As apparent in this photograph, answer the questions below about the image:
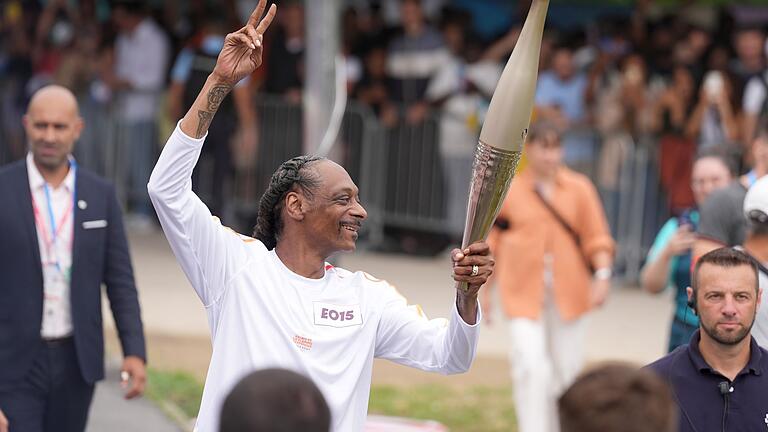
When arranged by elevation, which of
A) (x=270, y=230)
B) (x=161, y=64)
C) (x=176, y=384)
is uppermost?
(x=161, y=64)

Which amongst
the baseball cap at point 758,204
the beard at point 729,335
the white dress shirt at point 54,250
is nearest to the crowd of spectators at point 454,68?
the baseball cap at point 758,204

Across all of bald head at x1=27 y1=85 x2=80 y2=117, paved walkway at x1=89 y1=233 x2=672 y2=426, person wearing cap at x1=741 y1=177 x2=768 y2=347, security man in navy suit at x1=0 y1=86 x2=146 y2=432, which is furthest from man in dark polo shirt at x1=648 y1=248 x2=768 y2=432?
paved walkway at x1=89 y1=233 x2=672 y2=426

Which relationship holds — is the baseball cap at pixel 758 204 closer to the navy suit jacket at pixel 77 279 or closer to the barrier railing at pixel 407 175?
the navy suit jacket at pixel 77 279

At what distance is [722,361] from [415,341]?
110cm

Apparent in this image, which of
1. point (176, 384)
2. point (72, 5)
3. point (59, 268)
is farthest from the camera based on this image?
point (72, 5)

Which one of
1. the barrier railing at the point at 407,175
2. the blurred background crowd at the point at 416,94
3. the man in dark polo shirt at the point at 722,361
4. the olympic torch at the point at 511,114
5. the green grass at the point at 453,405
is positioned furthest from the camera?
the barrier railing at the point at 407,175

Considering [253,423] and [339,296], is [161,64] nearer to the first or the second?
[339,296]

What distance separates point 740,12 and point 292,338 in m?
12.8

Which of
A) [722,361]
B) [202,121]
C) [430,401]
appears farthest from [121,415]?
[722,361]

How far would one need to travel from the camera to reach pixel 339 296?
493 centimetres

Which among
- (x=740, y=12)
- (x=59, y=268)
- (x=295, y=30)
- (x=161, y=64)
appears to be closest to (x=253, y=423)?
(x=59, y=268)

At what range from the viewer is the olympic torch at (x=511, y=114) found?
451 centimetres

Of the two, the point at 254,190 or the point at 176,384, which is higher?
the point at 254,190

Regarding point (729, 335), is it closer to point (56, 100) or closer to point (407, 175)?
point (56, 100)
